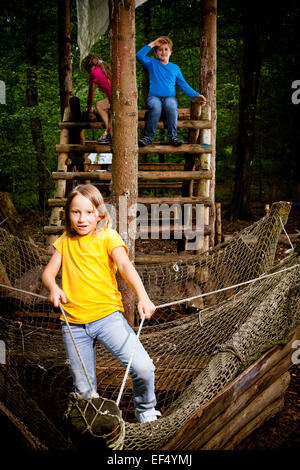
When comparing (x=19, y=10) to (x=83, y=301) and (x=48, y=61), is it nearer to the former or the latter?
(x=48, y=61)

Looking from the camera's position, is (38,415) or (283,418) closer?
(38,415)

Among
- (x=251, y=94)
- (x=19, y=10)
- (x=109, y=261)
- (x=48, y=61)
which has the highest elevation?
(x=19, y=10)

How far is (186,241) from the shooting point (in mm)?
4605

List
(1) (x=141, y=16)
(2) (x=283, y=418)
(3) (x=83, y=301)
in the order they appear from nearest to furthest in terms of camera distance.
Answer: (3) (x=83, y=301), (2) (x=283, y=418), (1) (x=141, y=16)

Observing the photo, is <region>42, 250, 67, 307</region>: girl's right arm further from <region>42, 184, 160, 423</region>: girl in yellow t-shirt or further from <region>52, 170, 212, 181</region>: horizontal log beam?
<region>52, 170, 212, 181</region>: horizontal log beam

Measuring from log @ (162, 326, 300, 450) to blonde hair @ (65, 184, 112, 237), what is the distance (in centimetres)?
119

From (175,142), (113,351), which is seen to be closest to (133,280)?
(113,351)

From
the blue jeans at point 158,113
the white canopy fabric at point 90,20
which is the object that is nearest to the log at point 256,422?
the blue jeans at point 158,113

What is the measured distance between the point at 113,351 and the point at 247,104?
8039 millimetres

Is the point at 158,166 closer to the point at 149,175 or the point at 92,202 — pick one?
the point at 149,175

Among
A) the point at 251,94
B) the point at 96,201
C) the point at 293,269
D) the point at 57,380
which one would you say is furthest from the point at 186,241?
the point at 251,94

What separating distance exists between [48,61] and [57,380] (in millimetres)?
9742

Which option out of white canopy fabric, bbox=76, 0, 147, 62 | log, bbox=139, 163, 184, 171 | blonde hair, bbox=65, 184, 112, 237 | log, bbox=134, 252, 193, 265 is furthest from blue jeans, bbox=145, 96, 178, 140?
blonde hair, bbox=65, 184, 112, 237

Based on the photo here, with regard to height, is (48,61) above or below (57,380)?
above
